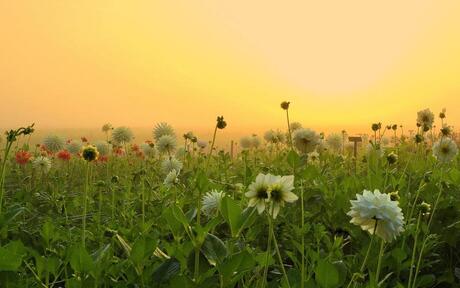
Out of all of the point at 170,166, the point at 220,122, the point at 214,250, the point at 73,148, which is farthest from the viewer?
the point at 73,148

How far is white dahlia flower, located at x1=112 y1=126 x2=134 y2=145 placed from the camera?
701cm

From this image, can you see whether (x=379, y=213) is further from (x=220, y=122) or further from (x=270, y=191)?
(x=220, y=122)

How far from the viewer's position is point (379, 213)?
1.93m

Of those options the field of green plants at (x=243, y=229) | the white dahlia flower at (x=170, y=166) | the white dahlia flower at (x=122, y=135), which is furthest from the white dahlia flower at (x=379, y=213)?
the white dahlia flower at (x=122, y=135)

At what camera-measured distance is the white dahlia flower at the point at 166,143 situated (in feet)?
17.6

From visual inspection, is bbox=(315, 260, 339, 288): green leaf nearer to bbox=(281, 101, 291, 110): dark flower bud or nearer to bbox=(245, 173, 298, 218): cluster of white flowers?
bbox=(245, 173, 298, 218): cluster of white flowers

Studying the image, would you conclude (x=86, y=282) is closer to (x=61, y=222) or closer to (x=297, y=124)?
(x=61, y=222)

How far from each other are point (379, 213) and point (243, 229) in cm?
109

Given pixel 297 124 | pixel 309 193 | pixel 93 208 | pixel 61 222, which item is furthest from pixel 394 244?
pixel 297 124

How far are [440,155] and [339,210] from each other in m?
1.36

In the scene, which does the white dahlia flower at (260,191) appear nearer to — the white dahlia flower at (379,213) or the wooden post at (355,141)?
the white dahlia flower at (379,213)

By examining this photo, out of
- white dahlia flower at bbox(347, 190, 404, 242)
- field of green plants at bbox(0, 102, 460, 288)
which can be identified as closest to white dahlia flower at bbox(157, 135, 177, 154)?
field of green plants at bbox(0, 102, 460, 288)

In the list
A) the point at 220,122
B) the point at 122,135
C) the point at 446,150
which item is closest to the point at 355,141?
the point at 122,135

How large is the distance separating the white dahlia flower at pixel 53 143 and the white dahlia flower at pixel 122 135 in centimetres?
80
